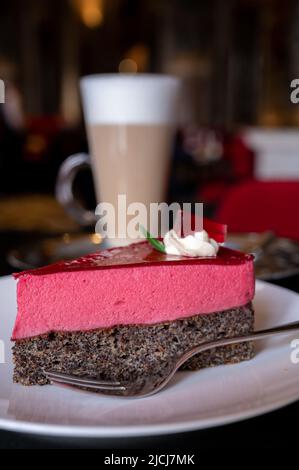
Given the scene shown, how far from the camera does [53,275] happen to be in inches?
28.6

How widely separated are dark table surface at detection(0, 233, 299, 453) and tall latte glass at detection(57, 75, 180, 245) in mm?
809

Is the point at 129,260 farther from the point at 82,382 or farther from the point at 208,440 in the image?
the point at 208,440

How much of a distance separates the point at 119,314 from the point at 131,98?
66cm

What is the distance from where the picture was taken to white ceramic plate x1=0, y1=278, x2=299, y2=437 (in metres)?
0.48

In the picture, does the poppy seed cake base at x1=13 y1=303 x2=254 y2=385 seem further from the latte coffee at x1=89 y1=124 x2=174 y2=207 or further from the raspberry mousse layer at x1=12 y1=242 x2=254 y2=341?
the latte coffee at x1=89 y1=124 x2=174 y2=207

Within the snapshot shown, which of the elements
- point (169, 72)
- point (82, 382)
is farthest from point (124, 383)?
point (169, 72)

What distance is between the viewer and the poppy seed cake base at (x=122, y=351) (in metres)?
0.72

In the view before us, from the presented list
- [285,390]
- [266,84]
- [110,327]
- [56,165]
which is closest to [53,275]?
[110,327]

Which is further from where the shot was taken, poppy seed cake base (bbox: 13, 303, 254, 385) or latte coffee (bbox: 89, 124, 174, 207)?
latte coffee (bbox: 89, 124, 174, 207)

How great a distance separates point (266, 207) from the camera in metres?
1.83

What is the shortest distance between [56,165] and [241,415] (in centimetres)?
615
